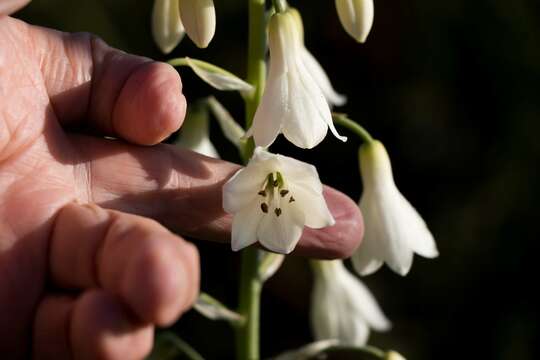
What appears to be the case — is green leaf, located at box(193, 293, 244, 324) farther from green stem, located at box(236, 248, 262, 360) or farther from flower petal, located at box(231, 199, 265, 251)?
flower petal, located at box(231, 199, 265, 251)

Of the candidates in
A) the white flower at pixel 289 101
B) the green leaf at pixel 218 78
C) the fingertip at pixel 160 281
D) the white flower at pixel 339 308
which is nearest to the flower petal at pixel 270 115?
the white flower at pixel 289 101

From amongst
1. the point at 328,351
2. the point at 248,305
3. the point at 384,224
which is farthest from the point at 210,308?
the point at 384,224

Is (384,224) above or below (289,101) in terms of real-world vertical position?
below

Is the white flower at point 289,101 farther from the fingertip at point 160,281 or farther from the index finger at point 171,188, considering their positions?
the fingertip at point 160,281

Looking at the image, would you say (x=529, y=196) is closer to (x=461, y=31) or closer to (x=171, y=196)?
(x=461, y=31)

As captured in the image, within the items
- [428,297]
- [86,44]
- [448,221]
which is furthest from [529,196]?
[86,44]

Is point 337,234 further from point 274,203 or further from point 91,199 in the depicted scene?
point 91,199
